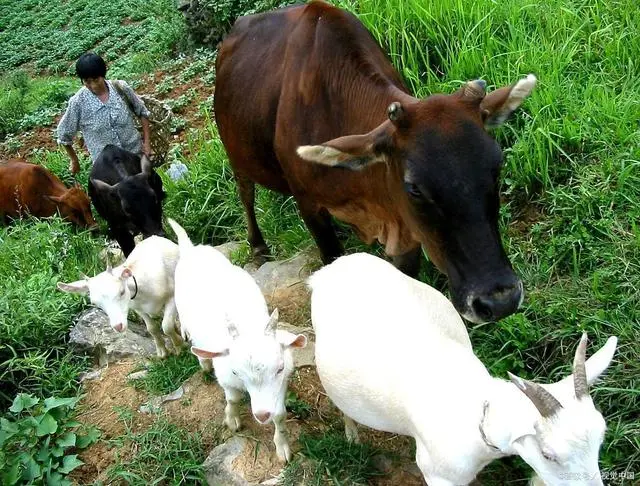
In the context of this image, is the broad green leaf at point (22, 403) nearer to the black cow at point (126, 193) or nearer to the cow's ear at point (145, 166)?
the black cow at point (126, 193)

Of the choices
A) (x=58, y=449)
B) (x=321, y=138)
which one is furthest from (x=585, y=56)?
(x=58, y=449)

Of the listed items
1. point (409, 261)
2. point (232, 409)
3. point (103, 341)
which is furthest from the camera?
point (103, 341)

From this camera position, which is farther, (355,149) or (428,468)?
(355,149)

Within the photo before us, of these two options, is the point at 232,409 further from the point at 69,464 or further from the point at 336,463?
the point at 69,464

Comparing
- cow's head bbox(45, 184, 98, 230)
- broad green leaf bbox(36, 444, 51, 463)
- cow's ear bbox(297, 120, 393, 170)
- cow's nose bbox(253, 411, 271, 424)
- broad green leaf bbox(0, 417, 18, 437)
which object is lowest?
cow's head bbox(45, 184, 98, 230)

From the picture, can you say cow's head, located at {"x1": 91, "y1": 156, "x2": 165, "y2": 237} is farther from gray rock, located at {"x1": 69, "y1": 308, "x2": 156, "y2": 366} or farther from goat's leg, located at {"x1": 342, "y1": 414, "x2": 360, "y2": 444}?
goat's leg, located at {"x1": 342, "y1": 414, "x2": 360, "y2": 444}

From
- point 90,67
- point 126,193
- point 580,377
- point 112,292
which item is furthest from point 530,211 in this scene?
point 90,67

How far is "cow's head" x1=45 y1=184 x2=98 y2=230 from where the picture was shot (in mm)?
7527

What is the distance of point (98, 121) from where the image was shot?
637 cm

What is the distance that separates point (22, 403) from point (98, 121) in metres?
3.12

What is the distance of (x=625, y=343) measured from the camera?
11.2 ft

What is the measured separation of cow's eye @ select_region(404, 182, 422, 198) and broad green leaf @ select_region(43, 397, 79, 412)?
8.39ft

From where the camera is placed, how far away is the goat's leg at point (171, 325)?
4.44m

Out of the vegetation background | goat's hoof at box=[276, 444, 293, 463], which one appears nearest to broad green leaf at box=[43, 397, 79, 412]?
the vegetation background
